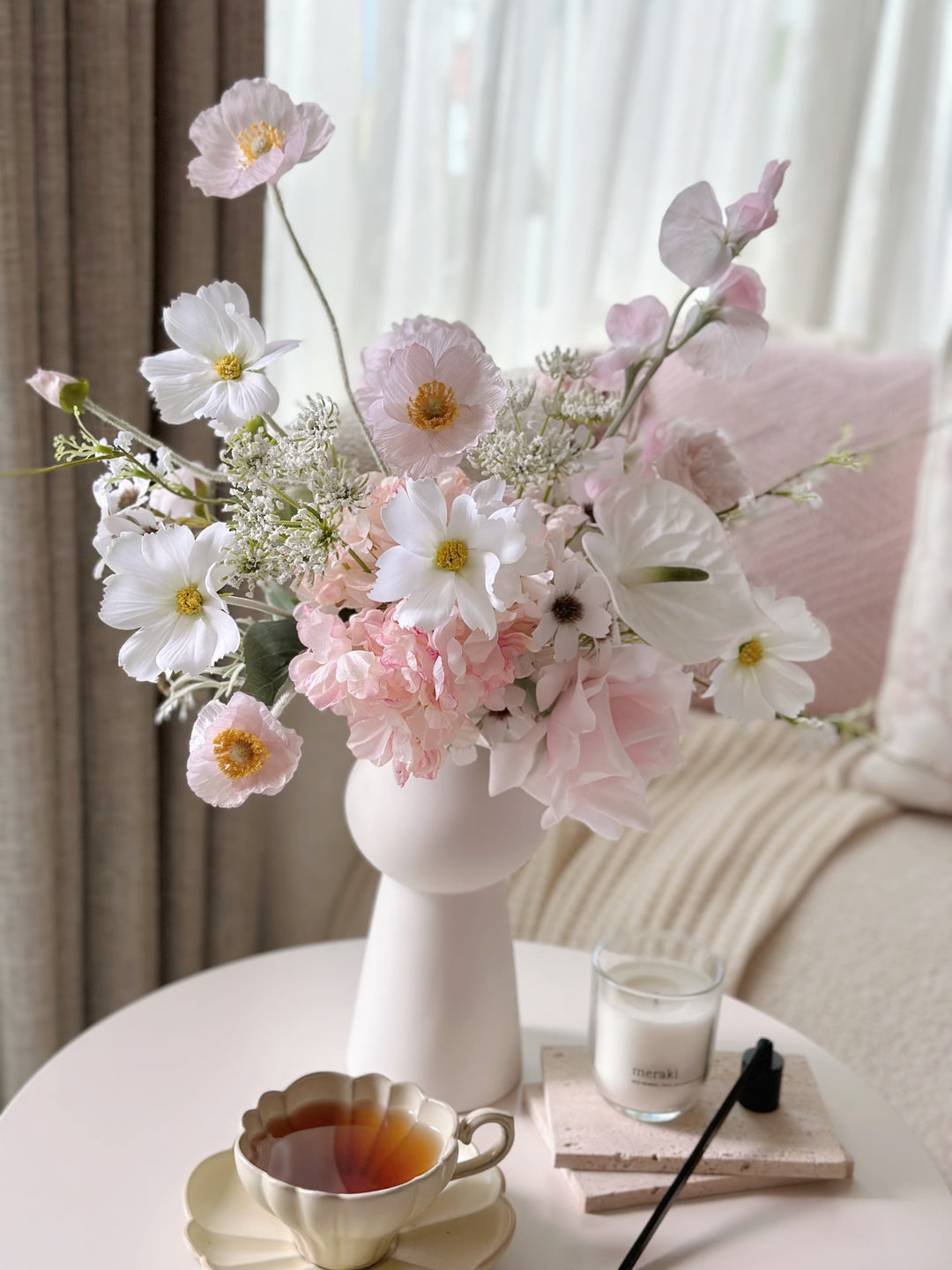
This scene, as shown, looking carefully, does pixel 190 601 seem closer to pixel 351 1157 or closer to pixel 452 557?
pixel 452 557

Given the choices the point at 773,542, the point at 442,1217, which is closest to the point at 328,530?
the point at 442,1217

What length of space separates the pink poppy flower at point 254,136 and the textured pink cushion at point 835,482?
0.91 metres

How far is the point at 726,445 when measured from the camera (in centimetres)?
66

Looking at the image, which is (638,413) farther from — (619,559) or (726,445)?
(619,559)

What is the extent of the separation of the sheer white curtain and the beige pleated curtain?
0.82 ft

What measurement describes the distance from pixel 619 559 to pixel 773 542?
993 mm

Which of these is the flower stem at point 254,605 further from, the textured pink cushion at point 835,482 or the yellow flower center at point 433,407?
the textured pink cushion at point 835,482

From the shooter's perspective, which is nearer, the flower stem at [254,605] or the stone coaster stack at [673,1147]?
the flower stem at [254,605]

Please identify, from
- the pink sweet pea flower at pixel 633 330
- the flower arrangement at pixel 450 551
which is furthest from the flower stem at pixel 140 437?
the pink sweet pea flower at pixel 633 330

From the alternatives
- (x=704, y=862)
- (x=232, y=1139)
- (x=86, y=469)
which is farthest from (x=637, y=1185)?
(x=86, y=469)

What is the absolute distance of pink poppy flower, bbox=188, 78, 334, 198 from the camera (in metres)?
0.60

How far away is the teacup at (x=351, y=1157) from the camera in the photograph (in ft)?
1.88

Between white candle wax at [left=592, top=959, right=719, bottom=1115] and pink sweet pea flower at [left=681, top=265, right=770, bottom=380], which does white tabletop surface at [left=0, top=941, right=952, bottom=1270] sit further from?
pink sweet pea flower at [left=681, top=265, right=770, bottom=380]

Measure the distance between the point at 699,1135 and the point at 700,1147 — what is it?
5cm
